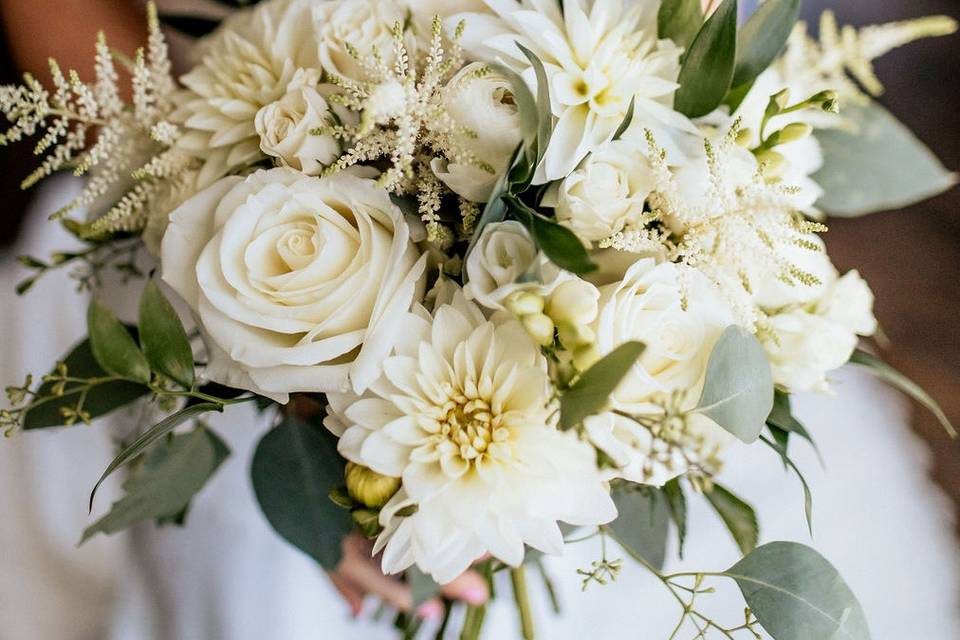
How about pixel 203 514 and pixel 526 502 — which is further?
pixel 203 514

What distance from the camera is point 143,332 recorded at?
40cm

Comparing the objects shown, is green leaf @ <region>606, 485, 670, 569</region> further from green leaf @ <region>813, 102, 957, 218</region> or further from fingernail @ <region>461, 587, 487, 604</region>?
green leaf @ <region>813, 102, 957, 218</region>

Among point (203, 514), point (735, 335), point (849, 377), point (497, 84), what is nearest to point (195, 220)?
point (497, 84)

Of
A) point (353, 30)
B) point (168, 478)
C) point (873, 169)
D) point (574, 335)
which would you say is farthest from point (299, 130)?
point (873, 169)

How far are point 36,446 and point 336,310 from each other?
1.86 ft

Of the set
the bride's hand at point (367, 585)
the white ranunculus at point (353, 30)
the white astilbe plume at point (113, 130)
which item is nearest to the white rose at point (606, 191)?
the white ranunculus at point (353, 30)

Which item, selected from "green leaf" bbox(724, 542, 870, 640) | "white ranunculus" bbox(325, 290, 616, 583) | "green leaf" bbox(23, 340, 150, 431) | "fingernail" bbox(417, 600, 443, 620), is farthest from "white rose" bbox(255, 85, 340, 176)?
"fingernail" bbox(417, 600, 443, 620)

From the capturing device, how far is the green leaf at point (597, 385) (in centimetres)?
30

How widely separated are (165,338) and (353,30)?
19cm

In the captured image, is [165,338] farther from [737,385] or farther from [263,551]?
[263,551]

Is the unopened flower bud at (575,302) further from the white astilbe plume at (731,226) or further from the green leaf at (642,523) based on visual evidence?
the green leaf at (642,523)

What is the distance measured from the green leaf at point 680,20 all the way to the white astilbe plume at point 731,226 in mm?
72

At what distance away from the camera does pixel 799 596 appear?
39 cm

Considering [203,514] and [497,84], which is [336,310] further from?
[203,514]
